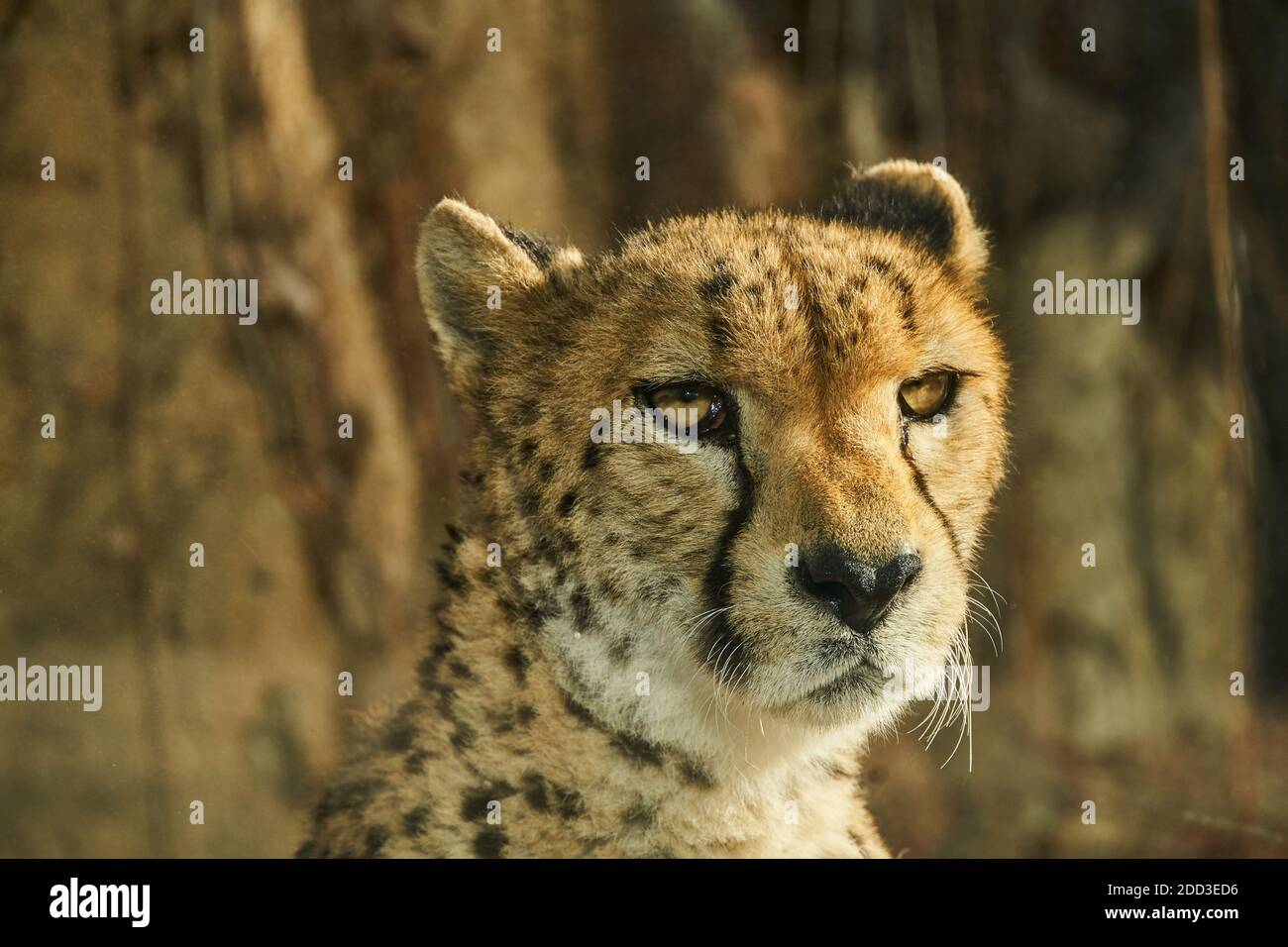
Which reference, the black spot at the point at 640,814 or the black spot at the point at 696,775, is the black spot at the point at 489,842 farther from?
the black spot at the point at 696,775

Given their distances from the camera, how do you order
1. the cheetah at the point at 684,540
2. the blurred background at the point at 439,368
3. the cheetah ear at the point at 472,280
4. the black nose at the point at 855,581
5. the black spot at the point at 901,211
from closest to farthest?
the black nose at the point at 855,581
the cheetah at the point at 684,540
the cheetah ear at the point at 472,280
the black spot at the point at 901,211
the blurred background at the point at 439,368

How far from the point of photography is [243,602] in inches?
148

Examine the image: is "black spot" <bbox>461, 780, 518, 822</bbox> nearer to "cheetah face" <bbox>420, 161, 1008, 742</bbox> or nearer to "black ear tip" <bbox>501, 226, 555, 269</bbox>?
"cheetah face" <bbox>420, 161, 1008, 742</bbox>

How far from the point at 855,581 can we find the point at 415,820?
0.81 metres

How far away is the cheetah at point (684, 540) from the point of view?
2.00 metres

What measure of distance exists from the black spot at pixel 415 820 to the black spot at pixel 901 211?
1246 millimetres

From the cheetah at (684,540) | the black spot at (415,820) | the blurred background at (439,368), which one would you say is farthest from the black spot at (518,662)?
the blurred background at (439,368)


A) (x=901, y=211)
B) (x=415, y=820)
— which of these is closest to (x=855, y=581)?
(x=415, y=820)

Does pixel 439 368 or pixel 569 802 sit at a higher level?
pixel 439 368

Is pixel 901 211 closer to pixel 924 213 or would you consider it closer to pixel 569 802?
pixel 924 213

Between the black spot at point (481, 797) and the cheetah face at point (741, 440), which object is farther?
the black spot at point (481, 797)

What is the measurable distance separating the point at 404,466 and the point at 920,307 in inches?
83.8

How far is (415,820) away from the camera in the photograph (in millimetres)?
2154
